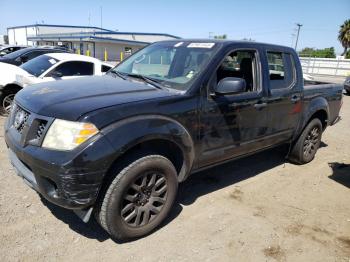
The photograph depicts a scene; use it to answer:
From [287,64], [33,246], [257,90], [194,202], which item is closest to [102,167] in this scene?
[33,246]

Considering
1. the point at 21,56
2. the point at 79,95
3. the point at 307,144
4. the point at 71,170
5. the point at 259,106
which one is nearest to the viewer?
the point at 71,170

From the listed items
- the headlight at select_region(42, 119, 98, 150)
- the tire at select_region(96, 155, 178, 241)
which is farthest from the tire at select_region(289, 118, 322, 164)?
the headlight at select_region(42, 119, 98, 150)

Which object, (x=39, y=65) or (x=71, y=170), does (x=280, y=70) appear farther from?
(x=39, y=65)

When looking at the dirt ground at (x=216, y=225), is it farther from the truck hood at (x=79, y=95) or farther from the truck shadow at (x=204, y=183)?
the truck hood at (x=79, y=95)

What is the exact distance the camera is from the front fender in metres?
2.80

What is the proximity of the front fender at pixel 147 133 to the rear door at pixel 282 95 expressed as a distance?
5.07ft

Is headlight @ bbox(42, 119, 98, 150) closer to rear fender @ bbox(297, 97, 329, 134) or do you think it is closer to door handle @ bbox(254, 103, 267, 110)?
door handle @ bbox(254, 103, 267, 110)

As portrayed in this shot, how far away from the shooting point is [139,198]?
10.5 feet

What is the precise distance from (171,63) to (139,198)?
1.66 meters

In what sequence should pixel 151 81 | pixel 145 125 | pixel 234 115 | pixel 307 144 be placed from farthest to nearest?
pixel 307 144
pixel 234 115
pixel 151 81
pixel 145 125

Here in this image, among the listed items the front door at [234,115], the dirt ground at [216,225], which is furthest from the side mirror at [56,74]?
the front door at [234,115]

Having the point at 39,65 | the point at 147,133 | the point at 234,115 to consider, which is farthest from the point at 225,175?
the point at 39,65

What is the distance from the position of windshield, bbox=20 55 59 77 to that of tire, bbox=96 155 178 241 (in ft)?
17.6

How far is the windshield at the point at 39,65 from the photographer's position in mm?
7611
